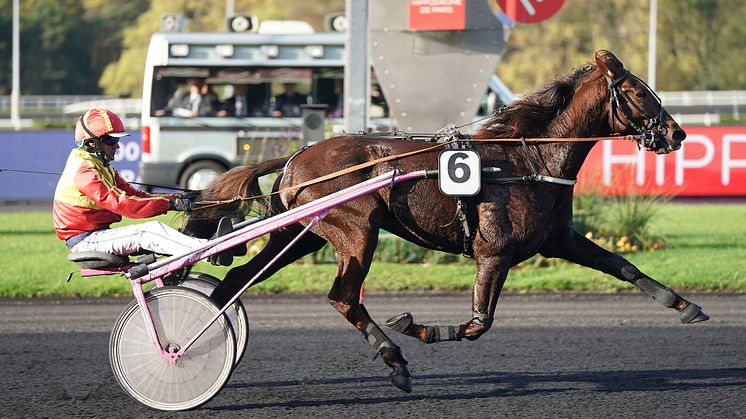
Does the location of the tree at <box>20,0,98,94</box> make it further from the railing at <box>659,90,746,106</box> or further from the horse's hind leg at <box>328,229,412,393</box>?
the horse's hind leg at <box>328,229,412,393</box>

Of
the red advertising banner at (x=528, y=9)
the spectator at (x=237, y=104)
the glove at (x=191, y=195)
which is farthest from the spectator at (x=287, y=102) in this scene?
the glove at (x=191, y=195)

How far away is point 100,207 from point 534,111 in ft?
7.96

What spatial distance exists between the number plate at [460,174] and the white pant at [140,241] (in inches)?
51.4

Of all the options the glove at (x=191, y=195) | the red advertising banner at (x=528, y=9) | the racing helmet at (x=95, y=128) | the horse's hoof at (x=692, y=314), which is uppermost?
the red advertising banner at (x=528, y=9)

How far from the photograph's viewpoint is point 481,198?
242 inches

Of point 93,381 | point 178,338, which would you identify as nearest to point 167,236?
point 178,338

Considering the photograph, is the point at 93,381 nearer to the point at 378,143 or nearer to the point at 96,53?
the point at 378,143

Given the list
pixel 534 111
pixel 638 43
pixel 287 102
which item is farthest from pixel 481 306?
pixel 638 43

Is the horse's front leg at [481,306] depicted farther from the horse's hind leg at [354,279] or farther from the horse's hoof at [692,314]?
the horse's hoof at [692,314]

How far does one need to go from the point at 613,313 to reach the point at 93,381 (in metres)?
4.40

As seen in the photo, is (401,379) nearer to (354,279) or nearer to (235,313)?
(354,279)

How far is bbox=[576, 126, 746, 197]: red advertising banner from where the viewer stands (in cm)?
1688

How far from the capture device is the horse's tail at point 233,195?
6.46 m

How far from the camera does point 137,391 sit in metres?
5.82
